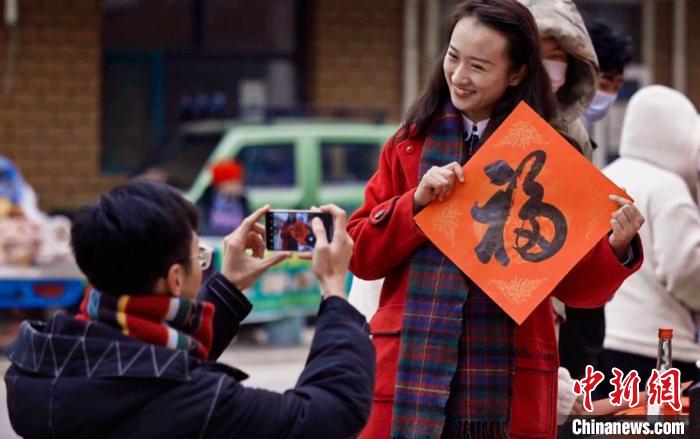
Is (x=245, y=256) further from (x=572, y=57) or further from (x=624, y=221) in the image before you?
(x=572, y=57)

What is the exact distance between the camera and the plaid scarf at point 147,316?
264cm

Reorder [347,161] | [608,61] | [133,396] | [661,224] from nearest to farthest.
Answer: [133,396] → [661,224] → [608,61] → [347,161]

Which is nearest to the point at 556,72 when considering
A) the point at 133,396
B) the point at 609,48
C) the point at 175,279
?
the point at 609,48

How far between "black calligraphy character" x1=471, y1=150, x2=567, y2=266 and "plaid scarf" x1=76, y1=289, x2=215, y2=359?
2.77 ft

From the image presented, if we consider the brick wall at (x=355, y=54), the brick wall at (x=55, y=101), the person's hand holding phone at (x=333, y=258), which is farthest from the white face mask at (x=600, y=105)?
the brick wall at (x=355, y=54)

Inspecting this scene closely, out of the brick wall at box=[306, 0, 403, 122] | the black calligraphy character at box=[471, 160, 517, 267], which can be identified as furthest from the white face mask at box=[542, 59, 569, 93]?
the brick wall at box=[306, 0, 403, 122]

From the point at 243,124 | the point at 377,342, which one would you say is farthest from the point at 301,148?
the point at 377,342

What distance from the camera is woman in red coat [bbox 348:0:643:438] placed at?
3.26 m

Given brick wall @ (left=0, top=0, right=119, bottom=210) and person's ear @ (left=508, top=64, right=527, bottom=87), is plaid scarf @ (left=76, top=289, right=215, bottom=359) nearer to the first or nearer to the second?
person's ear @ (left=508, top=64, right=527, bottom=87)

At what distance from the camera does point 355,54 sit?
1419 cm

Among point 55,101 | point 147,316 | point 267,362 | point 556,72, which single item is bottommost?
point 267,362

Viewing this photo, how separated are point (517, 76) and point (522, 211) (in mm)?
318

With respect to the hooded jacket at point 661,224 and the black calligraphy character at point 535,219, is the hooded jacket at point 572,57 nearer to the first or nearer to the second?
the black calligraphy character at point 535,219

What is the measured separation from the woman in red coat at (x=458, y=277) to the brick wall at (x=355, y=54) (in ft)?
35.1
